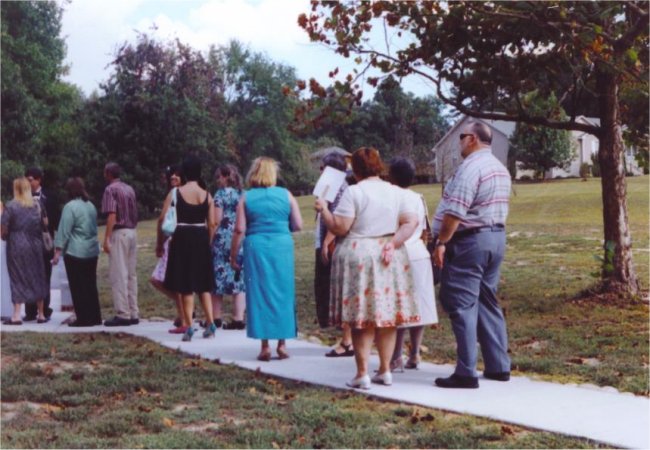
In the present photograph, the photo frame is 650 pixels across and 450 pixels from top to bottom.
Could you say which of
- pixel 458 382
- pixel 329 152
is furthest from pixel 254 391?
pixel 329 152

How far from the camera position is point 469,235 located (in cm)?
734

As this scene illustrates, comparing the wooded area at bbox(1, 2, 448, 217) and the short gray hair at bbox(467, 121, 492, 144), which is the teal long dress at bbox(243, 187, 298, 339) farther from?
the wooded area at bbox(1, 2, 448, 217)

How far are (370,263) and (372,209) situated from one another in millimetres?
421

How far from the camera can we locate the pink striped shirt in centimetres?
718

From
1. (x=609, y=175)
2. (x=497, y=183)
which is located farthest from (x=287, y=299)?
(x=609, y=175)

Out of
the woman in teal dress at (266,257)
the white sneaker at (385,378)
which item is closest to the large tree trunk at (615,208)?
the woman in teal dress at (266,257)

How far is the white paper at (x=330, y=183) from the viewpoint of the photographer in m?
8.42

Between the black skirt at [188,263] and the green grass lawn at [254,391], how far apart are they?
75cm

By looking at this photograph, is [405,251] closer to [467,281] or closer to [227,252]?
[467,281]

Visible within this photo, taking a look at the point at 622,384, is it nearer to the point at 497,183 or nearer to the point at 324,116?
the point at 497,183

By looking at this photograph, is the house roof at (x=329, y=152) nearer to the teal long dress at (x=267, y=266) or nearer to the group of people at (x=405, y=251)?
the teal long dress at (x=267, y=266)

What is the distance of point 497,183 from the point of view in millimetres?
7281

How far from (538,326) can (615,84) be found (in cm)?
397

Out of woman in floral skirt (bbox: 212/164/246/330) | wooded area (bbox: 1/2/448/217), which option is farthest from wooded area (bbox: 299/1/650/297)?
wooded area (bbox: 1/2/448/217)
